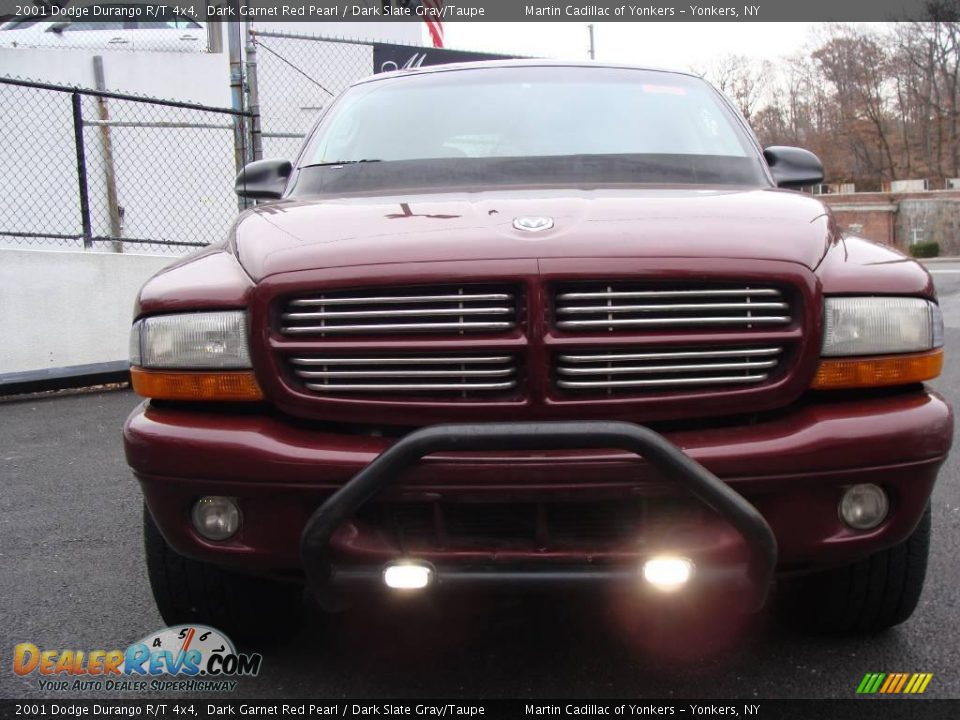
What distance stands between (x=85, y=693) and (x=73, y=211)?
21.2 ft

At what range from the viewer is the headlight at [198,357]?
217 cm

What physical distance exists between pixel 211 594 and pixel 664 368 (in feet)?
4.48

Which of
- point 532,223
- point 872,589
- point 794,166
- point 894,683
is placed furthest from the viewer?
point 794,166

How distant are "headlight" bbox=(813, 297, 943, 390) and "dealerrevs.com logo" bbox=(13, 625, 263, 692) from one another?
5.59 ft

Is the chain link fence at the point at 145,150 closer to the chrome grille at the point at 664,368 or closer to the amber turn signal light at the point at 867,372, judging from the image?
the chrome grille at the point at 664,368

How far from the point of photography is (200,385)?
219cm

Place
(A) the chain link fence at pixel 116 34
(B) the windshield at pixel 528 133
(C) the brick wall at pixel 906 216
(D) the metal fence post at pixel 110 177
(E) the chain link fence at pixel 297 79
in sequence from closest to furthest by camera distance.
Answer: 1. (B) the windshield at pixel 528 133
2. (D) the metal fence post at pixel 110 177
3. (A) the chain link fence at pixel 116 34
4. (E) the chain link fence at pixel 297 79
5. (C) the brick wall at pixel 906 216

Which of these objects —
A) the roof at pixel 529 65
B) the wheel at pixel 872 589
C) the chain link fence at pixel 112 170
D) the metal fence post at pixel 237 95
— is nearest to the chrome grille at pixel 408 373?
the wheel at pixel 872 589

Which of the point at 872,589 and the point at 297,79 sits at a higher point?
the point at 297,79

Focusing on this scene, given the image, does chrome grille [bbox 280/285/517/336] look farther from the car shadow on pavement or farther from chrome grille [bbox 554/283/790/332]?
the car shadow on pavement

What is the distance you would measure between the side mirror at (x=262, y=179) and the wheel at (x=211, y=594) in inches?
56.4

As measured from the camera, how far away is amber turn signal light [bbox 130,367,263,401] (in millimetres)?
2172

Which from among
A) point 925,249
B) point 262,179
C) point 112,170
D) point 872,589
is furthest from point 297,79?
point 925,249

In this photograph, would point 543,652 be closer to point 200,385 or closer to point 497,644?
point 497,644
